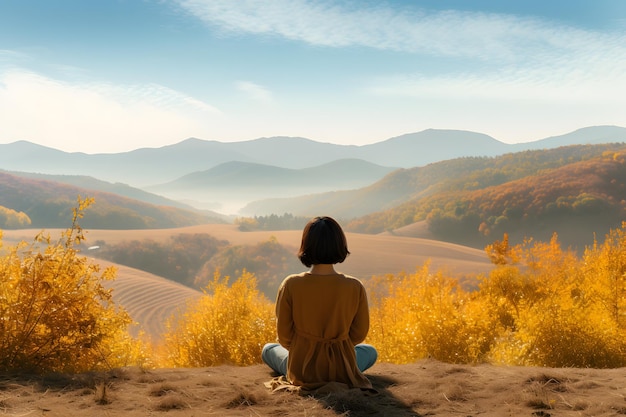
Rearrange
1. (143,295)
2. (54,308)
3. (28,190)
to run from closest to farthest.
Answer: (54,308) < (143,295) < (28,190)

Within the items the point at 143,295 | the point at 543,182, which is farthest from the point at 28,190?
the point at 543,182

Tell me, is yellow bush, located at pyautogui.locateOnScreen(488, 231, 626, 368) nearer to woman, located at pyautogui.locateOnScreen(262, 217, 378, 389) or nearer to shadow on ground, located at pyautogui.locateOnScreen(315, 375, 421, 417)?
shadow on ground, located at pyautogui.locateOnScreen(315, 375, 421, 417)

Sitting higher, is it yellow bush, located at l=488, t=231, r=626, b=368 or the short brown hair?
the short brown hair

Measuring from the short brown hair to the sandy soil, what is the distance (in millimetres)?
Result: 1310

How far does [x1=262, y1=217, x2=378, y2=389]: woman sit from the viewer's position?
15.7 ft

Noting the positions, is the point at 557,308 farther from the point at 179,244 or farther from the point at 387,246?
the point at 179,244

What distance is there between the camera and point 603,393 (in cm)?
558

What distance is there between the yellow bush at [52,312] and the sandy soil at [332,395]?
953 mm

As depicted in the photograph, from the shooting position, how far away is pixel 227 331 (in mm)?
13516

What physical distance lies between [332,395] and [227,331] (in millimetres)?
8915

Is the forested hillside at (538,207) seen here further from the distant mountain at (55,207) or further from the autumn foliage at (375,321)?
the autumn foliage at (375,321)

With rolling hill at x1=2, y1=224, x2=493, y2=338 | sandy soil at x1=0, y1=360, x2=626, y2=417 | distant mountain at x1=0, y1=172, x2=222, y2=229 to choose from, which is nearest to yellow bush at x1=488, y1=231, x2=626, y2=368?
sandy soil at x1=0, y1=360, x2=626, y2=417

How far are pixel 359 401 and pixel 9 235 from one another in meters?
118

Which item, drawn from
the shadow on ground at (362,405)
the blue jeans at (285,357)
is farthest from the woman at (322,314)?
the blue jeans at (285,357)
